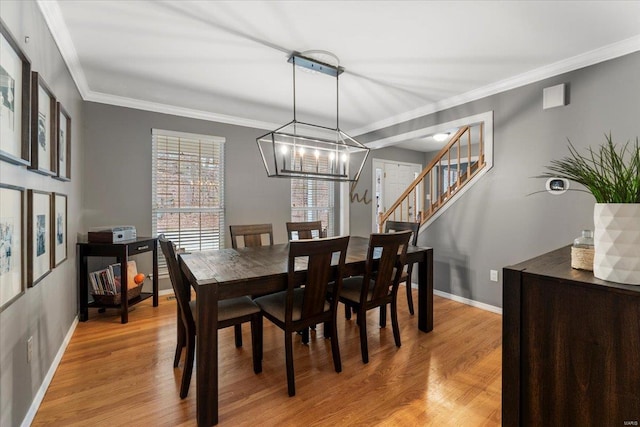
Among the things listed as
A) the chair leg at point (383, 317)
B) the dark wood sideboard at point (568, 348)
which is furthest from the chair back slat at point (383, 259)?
the dark wood sideboard at point (568, 348)

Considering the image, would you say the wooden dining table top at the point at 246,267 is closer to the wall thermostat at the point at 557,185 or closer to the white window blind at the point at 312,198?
the wall thermostat at the point at 557,185

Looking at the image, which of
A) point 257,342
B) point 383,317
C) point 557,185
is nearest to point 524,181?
point 557,185

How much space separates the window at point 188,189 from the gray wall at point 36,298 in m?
1.03

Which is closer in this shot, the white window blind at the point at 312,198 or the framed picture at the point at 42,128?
the framed picture at the point at 42,128

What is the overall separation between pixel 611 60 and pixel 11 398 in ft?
15.0

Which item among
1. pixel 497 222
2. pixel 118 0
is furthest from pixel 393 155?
pixel 118 0

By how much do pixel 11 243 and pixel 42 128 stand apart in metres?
0.85

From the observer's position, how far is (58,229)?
2266mm

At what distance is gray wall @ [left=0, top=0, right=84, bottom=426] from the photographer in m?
1.42

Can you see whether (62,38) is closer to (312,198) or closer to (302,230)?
(302,230)

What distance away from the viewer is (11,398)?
145 cm

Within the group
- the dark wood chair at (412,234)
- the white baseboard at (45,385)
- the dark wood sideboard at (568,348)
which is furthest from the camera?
the dark wood chair at (412,234)

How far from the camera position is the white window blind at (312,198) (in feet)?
16.4

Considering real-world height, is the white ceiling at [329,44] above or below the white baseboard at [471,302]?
above
